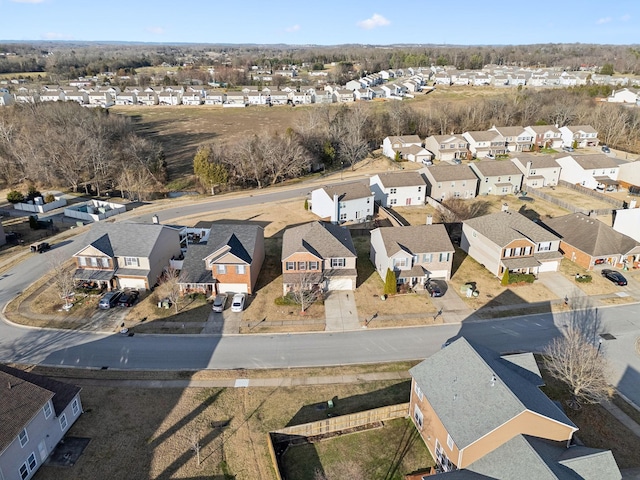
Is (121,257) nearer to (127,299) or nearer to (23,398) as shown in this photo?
(127,299)

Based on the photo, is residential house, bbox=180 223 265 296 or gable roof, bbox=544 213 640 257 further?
gable roof, bbox=544 213 640 257

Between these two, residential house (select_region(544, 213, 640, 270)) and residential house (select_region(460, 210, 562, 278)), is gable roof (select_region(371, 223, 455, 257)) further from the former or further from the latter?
residential house (select_region(544, 213, 640, 270))

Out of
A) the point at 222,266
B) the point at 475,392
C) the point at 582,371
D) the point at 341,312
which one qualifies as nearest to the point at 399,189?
the point at 341,312

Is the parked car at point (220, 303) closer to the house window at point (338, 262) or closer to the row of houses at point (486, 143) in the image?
the house window at point (338, 262)

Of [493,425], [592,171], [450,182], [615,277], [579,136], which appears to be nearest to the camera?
[493,425]

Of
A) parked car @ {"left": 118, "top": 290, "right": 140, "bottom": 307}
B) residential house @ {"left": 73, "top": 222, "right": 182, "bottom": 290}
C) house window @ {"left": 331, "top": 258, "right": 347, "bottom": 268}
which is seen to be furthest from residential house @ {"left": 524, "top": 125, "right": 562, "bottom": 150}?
parked car @ {"left": 118, "top": 290, "right": 140, "bottom": 307}

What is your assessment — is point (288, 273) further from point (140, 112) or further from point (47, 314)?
point (140, 112)

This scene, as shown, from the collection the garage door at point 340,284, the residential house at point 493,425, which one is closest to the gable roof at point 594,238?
the garage door at point 340,284
